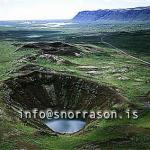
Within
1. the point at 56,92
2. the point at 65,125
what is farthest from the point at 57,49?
the point at 65,125

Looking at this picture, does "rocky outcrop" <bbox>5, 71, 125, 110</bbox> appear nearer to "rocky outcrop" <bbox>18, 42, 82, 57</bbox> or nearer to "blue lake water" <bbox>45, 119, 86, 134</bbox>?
"blue lake water" <bbox>45, 119, 86, 134</bbox>

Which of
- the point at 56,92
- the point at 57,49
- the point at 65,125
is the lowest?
the point at 65,125

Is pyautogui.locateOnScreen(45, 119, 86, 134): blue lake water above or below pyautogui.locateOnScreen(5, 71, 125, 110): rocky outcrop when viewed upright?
below

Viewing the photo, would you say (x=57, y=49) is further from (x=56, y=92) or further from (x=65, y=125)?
(x=65, y=125)

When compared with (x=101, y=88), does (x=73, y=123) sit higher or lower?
lower

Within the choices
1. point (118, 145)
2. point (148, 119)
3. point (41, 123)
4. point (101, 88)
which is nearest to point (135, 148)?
point (118, 145)

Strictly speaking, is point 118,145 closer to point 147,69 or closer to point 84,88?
point 84,88

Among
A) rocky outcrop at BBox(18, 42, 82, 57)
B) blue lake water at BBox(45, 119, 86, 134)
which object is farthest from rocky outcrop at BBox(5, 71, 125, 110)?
rocky outcrop at BBox(18, 42, 82, 57)

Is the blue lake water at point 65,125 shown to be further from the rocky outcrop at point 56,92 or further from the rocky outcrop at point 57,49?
the rocky outcrop at point 57,49
